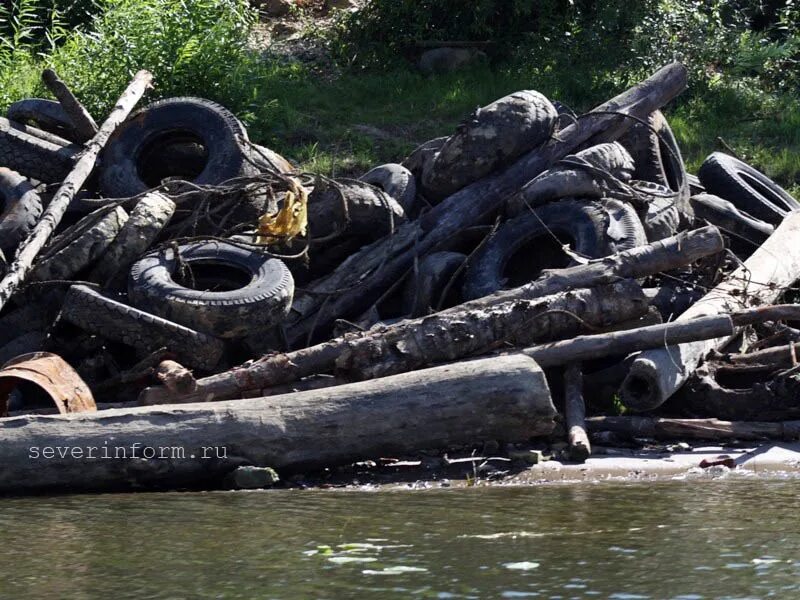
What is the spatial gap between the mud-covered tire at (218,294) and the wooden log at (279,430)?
1266 millimetres

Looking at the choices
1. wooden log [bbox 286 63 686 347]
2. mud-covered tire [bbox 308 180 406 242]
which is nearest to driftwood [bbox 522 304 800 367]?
wooden log [bbox 286 63 686 347]

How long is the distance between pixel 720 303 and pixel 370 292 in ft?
8.21

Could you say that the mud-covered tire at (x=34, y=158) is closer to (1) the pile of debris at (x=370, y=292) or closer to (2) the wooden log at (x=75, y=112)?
(1) the pile of debris at (x=370, y=292)

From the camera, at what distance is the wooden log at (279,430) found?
7098mm

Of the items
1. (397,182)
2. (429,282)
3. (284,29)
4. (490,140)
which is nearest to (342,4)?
(284,29)

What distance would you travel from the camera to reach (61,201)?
9.49 metres

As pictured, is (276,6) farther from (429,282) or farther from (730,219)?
(429,282)

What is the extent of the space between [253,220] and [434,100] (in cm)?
509

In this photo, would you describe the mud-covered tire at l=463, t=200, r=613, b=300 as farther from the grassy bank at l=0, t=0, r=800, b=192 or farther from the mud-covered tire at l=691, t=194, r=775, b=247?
the grassy bank at l=0, t=0, r=800, b=192

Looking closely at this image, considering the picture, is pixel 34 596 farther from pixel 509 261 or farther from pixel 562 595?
pixel 509 261

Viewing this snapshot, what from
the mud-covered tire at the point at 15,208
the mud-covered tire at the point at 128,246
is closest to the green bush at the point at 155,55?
the mud-covered tire at the point at 15,208

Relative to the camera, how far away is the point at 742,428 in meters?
8.05

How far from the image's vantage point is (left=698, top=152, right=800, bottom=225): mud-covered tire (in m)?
11.3

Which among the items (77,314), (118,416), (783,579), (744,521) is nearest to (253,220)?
(77,314)
